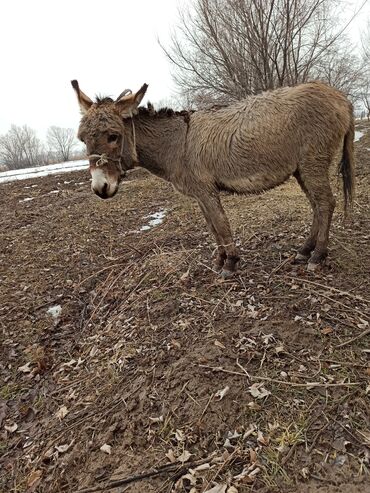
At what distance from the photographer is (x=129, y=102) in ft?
13.1

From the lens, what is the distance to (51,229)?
8211mm

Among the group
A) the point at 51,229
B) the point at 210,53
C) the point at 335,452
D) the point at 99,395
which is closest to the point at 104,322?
the point at 99,395

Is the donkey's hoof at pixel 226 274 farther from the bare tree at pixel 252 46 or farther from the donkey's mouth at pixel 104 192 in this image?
the bare tree at pixel 252 46

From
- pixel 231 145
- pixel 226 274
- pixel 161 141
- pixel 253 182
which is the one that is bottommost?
pixel 226 274

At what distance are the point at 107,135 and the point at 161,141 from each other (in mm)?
815

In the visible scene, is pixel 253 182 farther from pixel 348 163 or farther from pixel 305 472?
pixel 305 472

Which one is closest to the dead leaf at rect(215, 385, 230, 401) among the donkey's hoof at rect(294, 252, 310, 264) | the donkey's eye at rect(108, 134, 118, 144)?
the donkey's hoof at rect(294, 252, 310, 264)

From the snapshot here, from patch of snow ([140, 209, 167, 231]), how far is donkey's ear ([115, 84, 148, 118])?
363 cm

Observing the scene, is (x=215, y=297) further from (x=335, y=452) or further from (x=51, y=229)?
(x=51, y=229)

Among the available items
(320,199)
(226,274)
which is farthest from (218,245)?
(320,199)

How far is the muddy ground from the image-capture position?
97.6 inches

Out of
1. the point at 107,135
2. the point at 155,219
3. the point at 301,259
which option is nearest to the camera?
the point at 107,135

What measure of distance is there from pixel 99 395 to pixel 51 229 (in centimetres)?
563

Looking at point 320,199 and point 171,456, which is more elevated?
point 320,199
